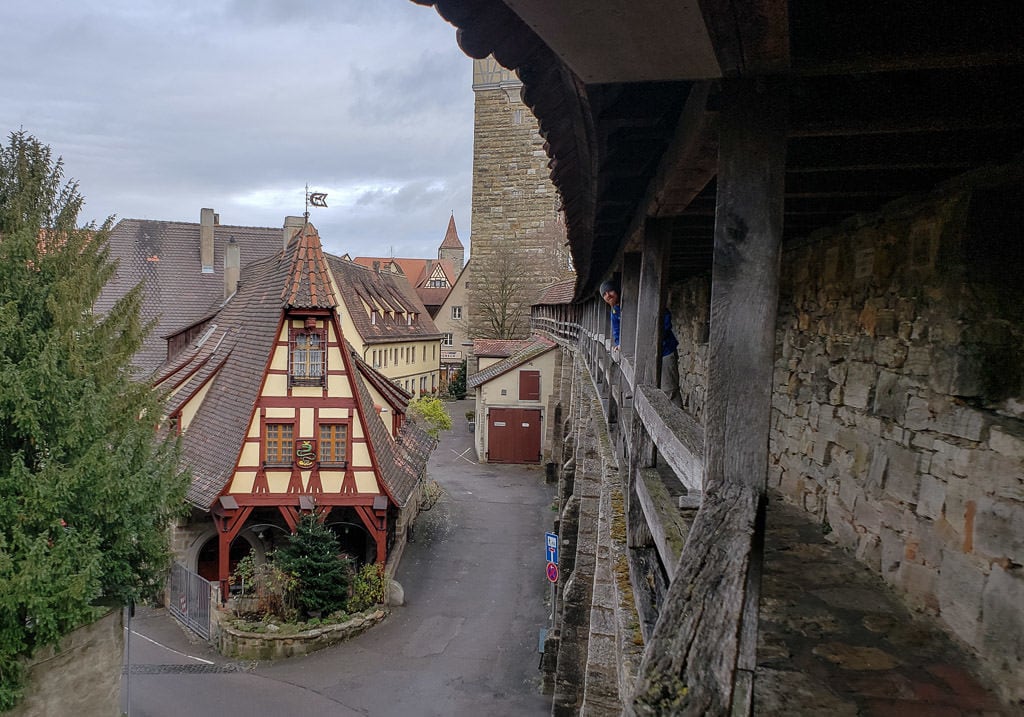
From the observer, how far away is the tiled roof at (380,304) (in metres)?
25.5

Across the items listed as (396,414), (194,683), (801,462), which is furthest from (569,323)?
(801,462)

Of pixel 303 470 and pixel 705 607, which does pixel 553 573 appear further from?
pixel 705 607

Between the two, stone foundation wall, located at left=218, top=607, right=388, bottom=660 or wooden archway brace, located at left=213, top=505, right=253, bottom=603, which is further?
wooden archway brace, located at left=213, top=505, right=253, bottom=603

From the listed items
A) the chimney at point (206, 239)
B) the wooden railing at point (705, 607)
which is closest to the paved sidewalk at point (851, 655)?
the wooden railing at point (705, 607)

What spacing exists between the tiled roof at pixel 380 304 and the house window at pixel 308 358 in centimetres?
1293

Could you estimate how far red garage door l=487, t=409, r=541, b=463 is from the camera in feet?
76.4

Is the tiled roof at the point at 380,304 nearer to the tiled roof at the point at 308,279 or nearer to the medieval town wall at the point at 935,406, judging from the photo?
the tiled roof at the point at 308,279

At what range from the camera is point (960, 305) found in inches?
107

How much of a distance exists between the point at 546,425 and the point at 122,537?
1588cm

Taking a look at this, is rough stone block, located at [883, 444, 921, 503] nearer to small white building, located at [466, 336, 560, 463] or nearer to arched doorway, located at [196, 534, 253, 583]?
arched doorway, located at [196, 534, 253, 583]

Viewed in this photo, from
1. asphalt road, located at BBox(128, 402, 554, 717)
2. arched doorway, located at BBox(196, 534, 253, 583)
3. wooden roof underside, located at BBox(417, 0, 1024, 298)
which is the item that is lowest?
asphalt road, located at BBox(128, 402, 554, 717)

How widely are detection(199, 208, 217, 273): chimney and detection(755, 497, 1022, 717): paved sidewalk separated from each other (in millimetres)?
22346

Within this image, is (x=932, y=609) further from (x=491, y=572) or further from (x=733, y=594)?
(x=491, y=572)

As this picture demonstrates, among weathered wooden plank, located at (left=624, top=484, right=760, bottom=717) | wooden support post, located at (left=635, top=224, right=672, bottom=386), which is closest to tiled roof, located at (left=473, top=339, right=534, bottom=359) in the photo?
wooden support post, located at (left=635, top=224, right=672, bottom=386)
